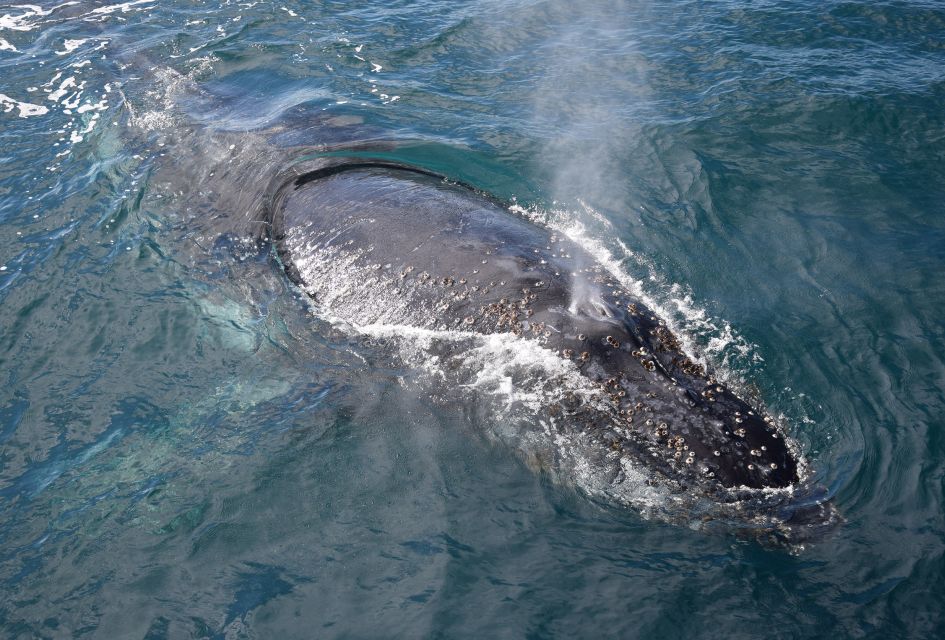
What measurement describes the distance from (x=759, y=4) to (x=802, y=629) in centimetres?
1891

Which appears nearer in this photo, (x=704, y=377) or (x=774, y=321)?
(x=704, y=377)

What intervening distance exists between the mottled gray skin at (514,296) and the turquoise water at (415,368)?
27.8 inches

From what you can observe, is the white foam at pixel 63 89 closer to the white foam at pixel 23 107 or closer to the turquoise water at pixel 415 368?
the turquoise water at pixel 415 368

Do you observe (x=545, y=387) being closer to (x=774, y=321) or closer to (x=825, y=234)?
(x=774, y=321)

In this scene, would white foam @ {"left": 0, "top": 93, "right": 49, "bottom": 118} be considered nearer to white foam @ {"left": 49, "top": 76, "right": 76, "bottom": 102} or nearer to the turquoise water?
the turquoise water

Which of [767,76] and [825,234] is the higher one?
[767,76]

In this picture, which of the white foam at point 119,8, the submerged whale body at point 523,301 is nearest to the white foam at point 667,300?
the submerged whale body at point 523,301

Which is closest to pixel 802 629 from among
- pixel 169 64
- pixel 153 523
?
pixel 153 523

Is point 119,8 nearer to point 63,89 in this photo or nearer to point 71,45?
point 71,45

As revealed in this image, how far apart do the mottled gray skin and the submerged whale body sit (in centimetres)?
2

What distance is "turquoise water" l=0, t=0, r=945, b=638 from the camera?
7906 millimetres

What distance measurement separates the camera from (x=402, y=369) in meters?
10.3

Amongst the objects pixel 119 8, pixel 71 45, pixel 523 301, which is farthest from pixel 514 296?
pixel 119 8

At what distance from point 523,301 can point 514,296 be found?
0.17m
